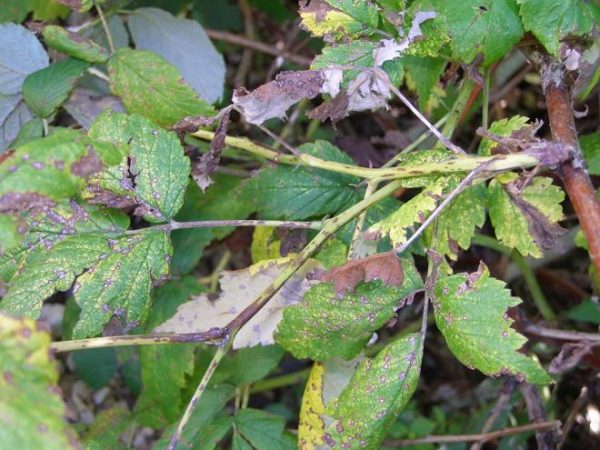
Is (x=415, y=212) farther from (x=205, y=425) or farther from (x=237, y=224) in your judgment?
(x=205, y=425)

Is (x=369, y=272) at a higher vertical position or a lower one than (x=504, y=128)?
lower

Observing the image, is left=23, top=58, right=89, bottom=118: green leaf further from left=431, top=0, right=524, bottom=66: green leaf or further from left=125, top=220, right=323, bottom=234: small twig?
left=431, top=0, right=524, bottom=66: green leaf

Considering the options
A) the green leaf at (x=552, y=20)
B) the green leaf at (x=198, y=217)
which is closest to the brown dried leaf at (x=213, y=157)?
the green leaf at (x=198, y=217)

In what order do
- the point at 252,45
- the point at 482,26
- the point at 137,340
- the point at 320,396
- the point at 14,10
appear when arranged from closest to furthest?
the point at 137,340, the point at 482,26, the point at 320,396, the point at 14,10, the point at 252,45

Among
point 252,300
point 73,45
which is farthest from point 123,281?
point 73,45

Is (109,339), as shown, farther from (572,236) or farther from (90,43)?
(572,236)
